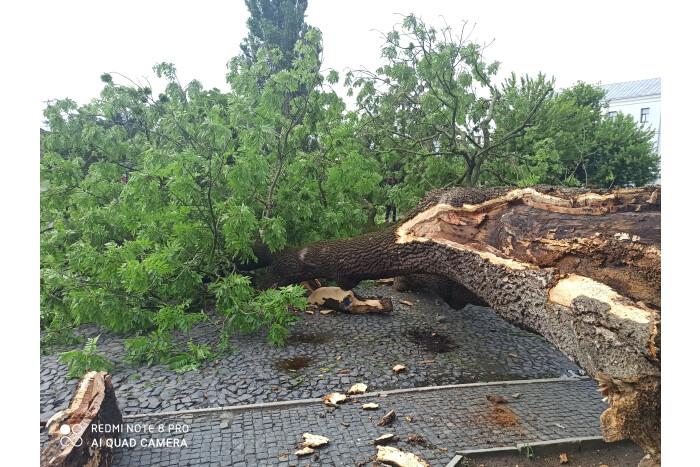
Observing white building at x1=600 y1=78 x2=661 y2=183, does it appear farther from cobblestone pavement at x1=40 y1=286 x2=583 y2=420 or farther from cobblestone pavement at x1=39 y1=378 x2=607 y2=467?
cobblestone pavement at x1=40 y1=286 x2=583 y2=420

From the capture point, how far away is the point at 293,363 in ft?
9.67

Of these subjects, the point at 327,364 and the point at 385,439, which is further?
the point at 327,364

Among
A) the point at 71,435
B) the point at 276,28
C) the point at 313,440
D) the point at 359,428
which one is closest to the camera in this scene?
the point at 71,435

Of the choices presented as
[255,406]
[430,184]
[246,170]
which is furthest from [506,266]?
[430,184]

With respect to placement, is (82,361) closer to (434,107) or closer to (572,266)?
(572,266)

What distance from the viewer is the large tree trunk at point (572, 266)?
148cm

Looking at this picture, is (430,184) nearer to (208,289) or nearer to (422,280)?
(422,280)

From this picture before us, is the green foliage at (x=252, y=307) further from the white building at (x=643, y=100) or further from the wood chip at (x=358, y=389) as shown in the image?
the white building at (x=643, y=100)

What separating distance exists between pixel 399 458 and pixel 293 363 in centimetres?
129

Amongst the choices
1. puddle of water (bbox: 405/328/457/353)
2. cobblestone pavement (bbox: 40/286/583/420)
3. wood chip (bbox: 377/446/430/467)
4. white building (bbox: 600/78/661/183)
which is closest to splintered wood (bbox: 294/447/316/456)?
wood chip (bbox: 377/446/430/467)

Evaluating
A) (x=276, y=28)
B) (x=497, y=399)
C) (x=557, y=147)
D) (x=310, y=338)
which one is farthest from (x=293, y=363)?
(x=557, y=147)

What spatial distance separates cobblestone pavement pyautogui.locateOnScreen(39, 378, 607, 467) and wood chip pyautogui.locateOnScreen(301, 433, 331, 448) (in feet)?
0.09

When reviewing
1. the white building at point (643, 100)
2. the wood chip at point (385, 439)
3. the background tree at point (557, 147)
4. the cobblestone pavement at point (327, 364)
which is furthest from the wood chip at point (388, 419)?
the background tree at point (557, 147)

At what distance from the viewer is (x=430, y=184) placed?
5418mm
